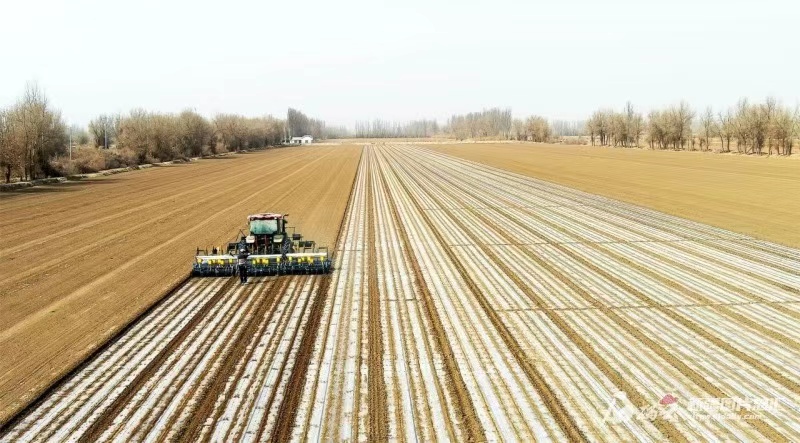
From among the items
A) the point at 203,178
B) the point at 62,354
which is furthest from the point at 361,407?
the point at 203,178

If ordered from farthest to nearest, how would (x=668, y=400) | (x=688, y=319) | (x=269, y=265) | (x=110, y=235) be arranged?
(x=110, y=235) < (x=269, y=265) < (x=688, y=319) < (x=668, y=400)

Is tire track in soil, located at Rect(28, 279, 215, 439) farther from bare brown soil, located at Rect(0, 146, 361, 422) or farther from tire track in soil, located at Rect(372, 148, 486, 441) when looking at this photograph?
tire track in soil, located at Rect(372, 148, 486, 441)

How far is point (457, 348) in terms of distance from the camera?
38.8 ft

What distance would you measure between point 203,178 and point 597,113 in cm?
12586

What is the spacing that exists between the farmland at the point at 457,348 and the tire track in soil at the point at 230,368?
5 cm

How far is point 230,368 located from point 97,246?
51.2ft

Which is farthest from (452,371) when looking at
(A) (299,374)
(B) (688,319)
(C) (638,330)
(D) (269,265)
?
(D) (269,265)

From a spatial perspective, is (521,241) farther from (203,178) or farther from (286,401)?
(203,178)

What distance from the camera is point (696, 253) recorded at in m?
21.1

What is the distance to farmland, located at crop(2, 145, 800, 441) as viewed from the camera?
879 centimetres

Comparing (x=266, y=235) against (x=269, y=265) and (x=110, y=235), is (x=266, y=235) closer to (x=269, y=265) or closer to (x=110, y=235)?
(x=269, y=265)

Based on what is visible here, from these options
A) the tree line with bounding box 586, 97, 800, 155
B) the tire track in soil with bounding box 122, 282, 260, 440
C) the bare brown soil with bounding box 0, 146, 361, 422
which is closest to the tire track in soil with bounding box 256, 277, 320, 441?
the tire track in soil with bounding box 122, 282, 260, 440

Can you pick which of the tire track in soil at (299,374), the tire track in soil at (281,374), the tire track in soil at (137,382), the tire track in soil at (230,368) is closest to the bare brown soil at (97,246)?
the tire track in soil at (137,382)

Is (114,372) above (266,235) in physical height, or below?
below
